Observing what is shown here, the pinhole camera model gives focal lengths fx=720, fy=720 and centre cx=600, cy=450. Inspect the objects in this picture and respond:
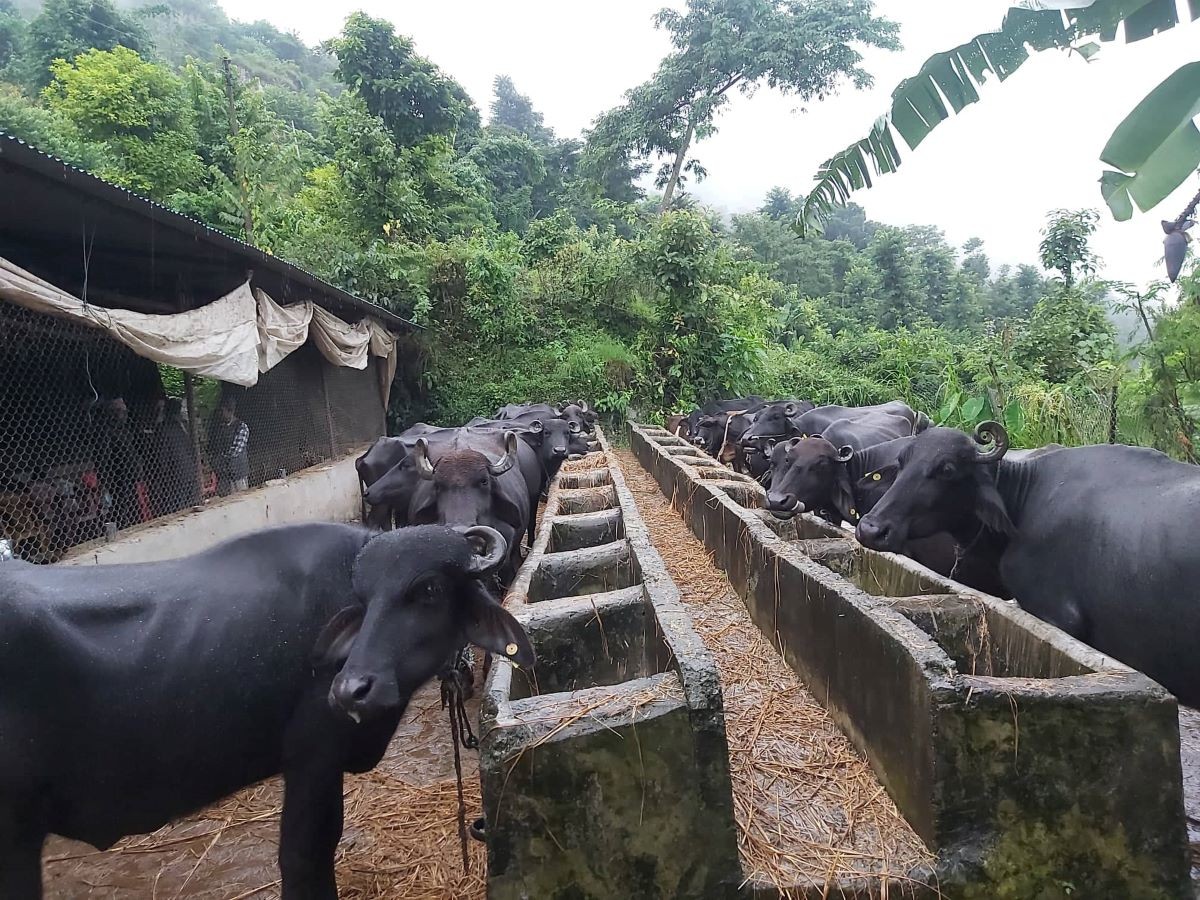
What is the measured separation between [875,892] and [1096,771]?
863 mm

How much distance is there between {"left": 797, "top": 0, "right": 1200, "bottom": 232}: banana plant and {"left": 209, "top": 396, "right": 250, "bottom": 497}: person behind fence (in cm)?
719

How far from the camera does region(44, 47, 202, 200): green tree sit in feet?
82.8

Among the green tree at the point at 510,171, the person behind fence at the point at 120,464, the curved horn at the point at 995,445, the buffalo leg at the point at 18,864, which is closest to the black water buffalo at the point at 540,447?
the person behind fence at the point at 120,464

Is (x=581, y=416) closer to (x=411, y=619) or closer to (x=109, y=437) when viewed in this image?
(x=109, y=437)

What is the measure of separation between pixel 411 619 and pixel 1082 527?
347 centimetres

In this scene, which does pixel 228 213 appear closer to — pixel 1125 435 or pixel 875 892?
pixel 1125 435

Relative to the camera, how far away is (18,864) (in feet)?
7.51

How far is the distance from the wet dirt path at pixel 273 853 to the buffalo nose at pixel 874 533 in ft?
8.73

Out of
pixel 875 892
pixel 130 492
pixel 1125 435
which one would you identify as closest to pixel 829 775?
pixel 875 892

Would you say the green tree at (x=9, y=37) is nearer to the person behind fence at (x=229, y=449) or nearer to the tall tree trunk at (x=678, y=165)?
the tall tree trunk at (x=678, y=165)

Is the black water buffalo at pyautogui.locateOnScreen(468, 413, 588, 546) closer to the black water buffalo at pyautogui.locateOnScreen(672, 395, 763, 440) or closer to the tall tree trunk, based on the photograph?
the black water buffalo at pyautogui.locateOnScreen(672, 395, 763, 440)

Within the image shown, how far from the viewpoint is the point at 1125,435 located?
7.57 m

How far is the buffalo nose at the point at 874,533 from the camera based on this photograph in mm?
4430

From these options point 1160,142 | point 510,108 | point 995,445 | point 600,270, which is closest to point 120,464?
point 995,445
